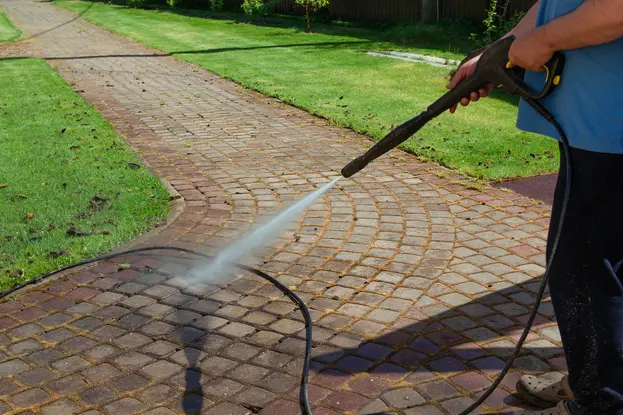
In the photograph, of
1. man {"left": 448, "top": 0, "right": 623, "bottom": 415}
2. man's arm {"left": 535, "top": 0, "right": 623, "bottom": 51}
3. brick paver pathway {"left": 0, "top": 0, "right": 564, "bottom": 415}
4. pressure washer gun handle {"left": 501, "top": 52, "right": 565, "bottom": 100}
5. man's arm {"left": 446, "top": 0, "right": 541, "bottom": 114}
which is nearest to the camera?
man's arm {"left": 535, "top": 0, "right": 623, "bottom": 51}

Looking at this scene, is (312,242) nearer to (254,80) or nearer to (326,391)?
(326,391)

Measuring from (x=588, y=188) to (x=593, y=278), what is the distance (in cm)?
33

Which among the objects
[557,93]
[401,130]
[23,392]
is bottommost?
[23,392]

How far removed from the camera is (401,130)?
10.3 ft

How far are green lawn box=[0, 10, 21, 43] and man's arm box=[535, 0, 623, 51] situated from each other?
1914cm

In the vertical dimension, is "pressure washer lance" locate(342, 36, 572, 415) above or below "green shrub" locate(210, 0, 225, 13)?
below

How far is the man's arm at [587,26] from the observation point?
2.20 m

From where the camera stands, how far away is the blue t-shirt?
7.70ft

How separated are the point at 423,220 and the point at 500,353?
199 centimetres

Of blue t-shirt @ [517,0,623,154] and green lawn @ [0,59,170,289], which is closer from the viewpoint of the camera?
blue t-shirt @ [517,0,623,154]

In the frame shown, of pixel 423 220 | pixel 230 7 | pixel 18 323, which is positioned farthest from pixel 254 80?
pixel 230 7

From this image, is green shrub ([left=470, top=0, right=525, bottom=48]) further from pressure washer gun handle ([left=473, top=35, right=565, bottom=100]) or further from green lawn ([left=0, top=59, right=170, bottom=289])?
pressure washer gun handle ([left=473, top=35, right=565, bottom=100])

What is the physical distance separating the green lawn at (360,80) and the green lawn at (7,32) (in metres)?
2.87

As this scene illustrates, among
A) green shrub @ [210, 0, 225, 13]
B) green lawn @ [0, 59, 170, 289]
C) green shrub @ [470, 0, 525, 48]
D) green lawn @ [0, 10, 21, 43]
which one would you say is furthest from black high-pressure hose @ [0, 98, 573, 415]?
green shrub @ [210, 0, 225, 13]
